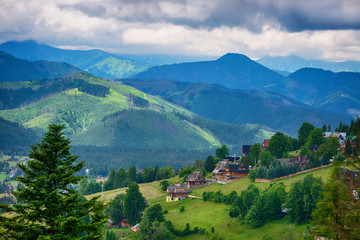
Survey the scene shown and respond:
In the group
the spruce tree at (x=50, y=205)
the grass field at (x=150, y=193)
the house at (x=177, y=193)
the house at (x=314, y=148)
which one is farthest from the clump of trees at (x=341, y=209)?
the house at (x=314, y=148)

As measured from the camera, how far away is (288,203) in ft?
315

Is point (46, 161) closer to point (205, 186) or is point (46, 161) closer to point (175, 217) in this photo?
point (175, 217)

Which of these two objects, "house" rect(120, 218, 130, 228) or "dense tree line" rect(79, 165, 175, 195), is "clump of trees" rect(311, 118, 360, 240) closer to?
"house" rect(120, 218, 130, 228)

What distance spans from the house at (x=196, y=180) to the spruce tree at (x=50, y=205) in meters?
112

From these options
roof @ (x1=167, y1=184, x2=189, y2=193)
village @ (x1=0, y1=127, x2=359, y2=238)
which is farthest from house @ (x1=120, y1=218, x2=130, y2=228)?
roof @ (x1=167, y1=184, x2=189, y2=193)

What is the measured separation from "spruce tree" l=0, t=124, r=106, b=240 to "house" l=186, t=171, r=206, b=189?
367ft

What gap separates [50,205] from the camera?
105 feet

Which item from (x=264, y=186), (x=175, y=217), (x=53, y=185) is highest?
(x=53, y=185)

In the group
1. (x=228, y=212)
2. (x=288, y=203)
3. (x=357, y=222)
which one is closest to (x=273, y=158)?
(x=228, y=212)

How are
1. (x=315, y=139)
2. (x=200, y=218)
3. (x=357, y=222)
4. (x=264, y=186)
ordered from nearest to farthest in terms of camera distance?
1. (x=357, y=222)
2. (x=200, y=218)
3. (x=264, y=186)
4. (x=315, y=139)

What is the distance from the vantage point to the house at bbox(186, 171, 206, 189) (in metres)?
144

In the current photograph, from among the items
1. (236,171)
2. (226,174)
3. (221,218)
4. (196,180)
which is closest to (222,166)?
(226,174)

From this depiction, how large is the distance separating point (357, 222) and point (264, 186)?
76508 millimetres

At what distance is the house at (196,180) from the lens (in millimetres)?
144475
